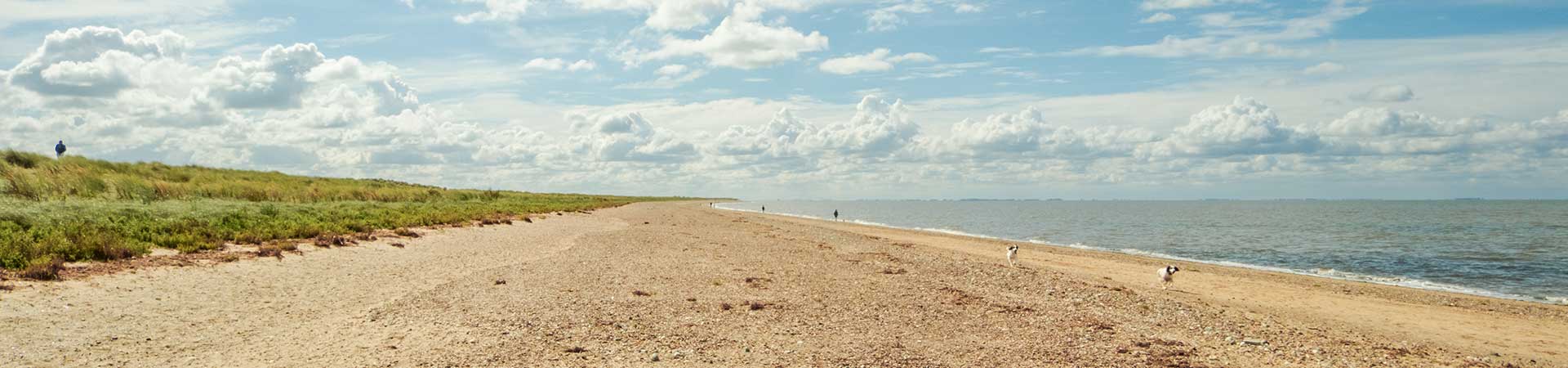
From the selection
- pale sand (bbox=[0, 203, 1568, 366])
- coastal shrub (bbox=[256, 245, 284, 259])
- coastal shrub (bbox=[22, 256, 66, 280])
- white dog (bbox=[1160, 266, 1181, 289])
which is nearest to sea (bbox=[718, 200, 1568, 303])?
pale sand (bbox=[0, 203, 1568, 366])

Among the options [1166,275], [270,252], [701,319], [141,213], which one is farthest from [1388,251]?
[141,213]

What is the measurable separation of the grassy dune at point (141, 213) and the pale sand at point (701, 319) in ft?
6.85

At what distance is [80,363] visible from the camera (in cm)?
745

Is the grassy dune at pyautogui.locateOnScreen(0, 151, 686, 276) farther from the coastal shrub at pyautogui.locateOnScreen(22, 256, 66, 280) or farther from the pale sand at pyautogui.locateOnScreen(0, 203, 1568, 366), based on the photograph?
the pale sand at pyautogui.locateOnScreen(0, 203, 1568, 366)

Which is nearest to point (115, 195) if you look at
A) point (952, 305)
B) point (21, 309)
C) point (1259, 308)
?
point (21, 309)

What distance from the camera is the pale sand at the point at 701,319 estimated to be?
28.3 feet

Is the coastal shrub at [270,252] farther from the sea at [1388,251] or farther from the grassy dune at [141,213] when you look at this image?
the sea at [1388,251]

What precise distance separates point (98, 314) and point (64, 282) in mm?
2453

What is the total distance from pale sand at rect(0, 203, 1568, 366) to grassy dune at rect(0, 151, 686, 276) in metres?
2.09

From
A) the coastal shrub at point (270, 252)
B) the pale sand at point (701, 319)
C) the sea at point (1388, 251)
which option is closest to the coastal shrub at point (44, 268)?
the pale sand at point (701, 319)

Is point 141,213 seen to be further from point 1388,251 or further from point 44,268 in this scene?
point 1388,251

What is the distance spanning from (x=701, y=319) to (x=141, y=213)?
18.7 m

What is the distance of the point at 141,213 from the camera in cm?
2102

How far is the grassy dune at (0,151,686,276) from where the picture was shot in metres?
13.9
